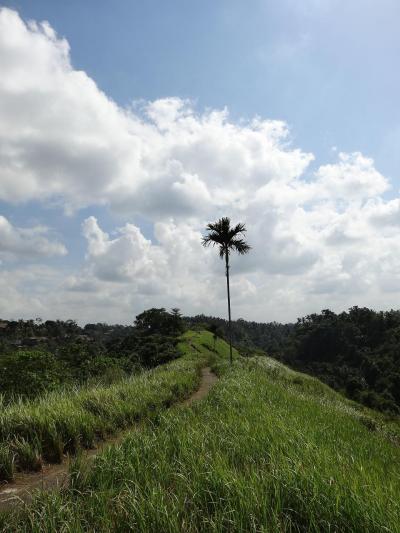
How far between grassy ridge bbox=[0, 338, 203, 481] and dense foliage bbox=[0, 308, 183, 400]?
157 centimetres

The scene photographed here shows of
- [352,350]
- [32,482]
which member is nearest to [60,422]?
[32,482]

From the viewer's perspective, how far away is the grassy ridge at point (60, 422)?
620 centimetres

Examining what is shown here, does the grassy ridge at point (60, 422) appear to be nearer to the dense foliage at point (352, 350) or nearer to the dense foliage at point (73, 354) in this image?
the dense foliage at point (73, 354)

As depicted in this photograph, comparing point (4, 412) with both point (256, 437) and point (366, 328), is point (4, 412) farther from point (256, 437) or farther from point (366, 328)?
point (366, 328)

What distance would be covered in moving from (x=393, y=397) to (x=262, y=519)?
3215 inches

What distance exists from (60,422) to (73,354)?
76.7ft

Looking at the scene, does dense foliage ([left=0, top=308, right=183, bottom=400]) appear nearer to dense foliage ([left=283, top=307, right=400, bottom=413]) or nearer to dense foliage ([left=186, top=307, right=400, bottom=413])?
dense foliage ([left=186, top=307, right=400, bottom=413])

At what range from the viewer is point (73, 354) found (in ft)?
96.2

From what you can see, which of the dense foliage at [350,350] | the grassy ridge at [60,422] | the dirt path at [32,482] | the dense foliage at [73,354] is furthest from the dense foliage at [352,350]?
the dirt path at [32,482]

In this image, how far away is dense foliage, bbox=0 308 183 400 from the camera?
14659 mm

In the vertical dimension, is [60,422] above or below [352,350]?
below

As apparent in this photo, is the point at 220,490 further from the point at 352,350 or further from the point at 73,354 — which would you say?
the point at 352,350

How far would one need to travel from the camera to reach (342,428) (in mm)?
8609

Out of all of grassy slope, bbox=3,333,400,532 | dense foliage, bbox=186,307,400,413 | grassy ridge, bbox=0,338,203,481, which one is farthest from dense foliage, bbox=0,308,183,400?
dense foliage, bbox=186,307,400,413
